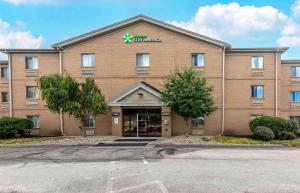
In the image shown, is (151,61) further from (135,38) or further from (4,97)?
(4,97)

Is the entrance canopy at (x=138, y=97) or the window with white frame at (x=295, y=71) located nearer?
the entrance canopy at (x=138, y=97)

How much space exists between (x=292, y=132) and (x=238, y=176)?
47.6 ft

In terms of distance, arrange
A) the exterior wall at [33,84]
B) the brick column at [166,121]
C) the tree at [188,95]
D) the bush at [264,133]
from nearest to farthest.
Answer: the tree at [188,95] → the bush at [264,133] → the brick column at [166,121] → the exterior wall at [33,84]

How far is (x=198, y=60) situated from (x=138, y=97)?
7.10m

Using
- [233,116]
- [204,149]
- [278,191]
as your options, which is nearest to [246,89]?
[233,116]

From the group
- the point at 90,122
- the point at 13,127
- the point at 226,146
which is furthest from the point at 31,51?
the point at 226,146

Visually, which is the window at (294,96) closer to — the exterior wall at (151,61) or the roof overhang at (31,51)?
the exterior wall at (151,61)

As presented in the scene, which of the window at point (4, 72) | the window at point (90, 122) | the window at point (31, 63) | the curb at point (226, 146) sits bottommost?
the curb at point (226, 146)

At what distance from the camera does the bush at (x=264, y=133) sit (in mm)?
19653

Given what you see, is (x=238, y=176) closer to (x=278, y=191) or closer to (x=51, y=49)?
(x=278, y=191)

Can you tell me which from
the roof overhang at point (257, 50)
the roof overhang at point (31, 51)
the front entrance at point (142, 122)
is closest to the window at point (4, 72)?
the roof overhang at point (31, 51)

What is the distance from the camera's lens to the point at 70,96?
2000 centimetres

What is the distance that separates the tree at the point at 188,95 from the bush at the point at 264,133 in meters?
4.39

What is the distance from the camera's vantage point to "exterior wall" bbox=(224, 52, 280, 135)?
24.1 meters
